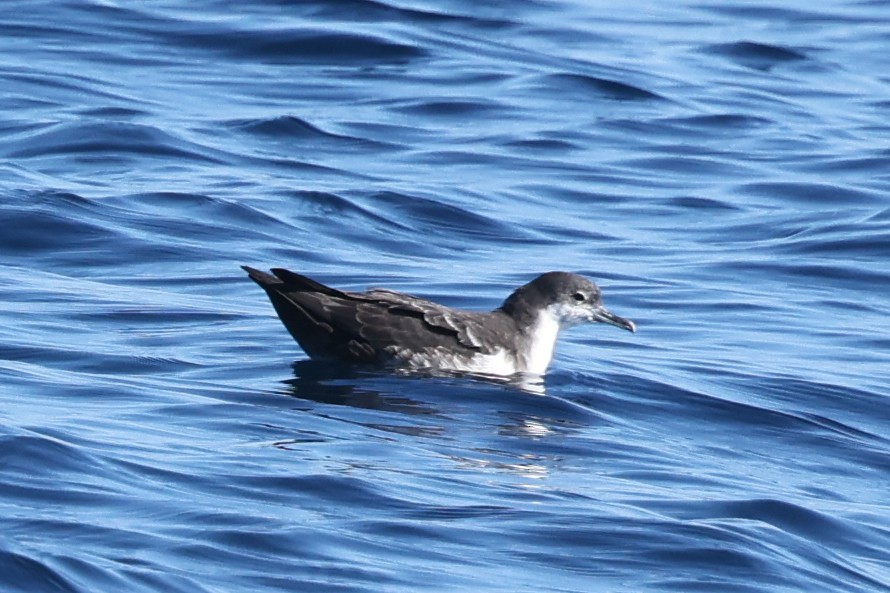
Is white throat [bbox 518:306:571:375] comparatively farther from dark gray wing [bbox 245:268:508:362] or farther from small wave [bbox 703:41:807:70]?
small wave [bbox 703:41:807:70]

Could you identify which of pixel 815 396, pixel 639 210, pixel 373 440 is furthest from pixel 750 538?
pixel 639 210

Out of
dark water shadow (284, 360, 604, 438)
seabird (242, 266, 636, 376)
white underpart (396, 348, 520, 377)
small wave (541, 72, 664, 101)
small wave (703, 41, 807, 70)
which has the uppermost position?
small wave (703, 41, 807, 70)

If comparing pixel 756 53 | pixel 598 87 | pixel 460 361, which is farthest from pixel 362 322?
pixel 756 53

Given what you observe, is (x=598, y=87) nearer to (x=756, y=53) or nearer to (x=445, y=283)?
(x=756, y=53)

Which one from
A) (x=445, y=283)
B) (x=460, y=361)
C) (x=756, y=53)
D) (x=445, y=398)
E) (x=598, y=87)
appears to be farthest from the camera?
(x=756, y=53)

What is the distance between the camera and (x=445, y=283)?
43.5 ft

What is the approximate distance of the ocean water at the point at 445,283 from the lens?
23.5 ft

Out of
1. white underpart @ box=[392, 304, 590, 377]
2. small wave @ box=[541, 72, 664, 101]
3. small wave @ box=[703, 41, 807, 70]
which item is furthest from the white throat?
small wave @ box=[703, 41, 807, 70]

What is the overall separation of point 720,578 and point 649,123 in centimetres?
1306

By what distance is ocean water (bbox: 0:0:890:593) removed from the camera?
7160 mm

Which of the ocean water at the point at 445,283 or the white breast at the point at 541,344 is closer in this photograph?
the ocean water at the point at 445,283

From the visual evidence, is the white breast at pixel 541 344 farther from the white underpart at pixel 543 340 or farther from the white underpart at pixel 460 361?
the white underpart at pixel 460 361

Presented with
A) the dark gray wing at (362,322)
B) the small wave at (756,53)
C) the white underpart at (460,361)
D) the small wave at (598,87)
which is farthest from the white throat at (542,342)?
the small wave at (756,53)

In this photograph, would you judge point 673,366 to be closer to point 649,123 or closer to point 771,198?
point 771,198
